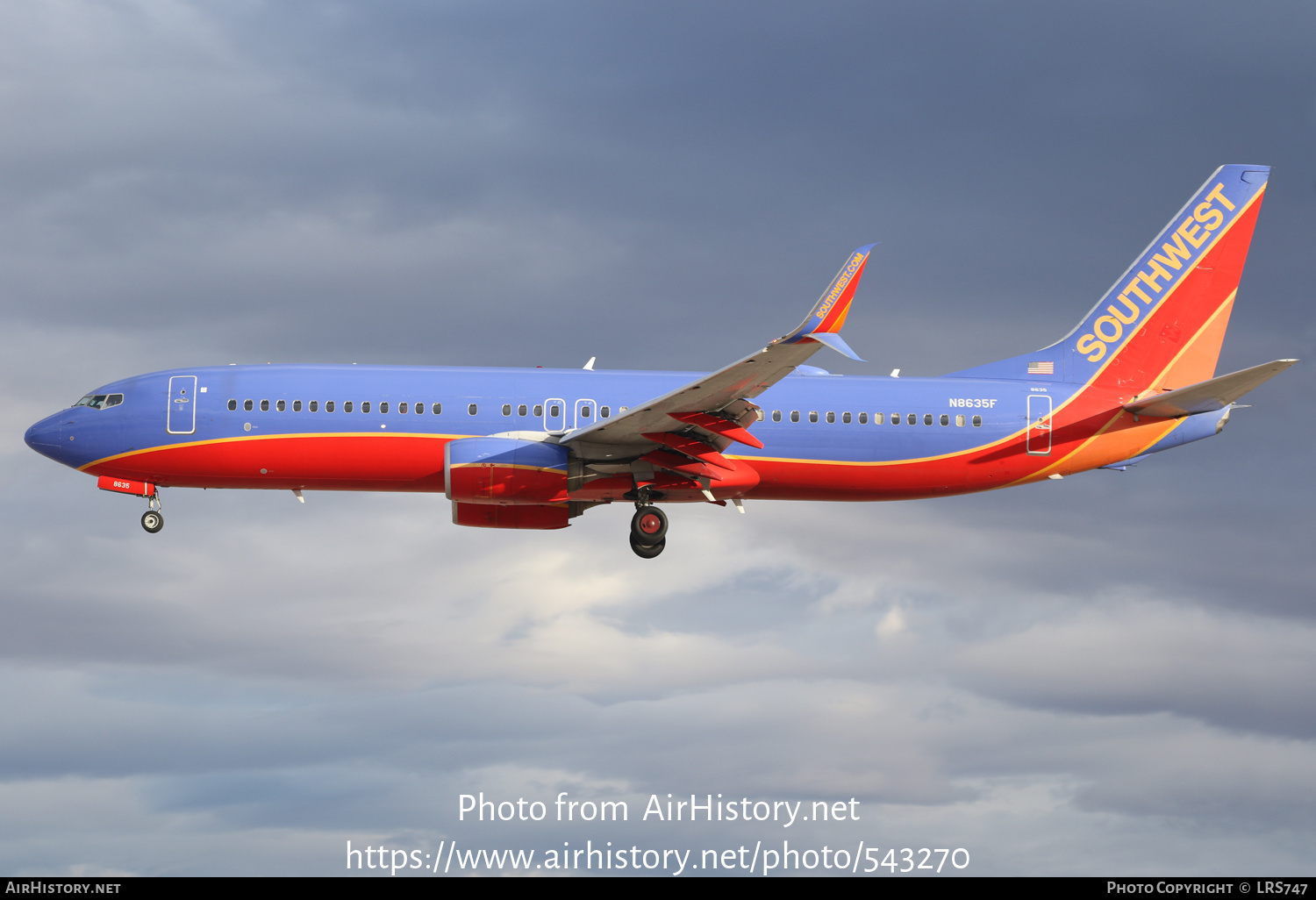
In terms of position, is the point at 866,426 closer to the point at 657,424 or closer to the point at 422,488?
the point at 657,424

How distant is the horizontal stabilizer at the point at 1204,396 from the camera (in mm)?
30927

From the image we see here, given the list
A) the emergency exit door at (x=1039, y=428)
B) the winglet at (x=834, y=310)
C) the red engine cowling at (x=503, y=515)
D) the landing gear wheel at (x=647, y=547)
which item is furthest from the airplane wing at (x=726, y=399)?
the emergency exit door at (x=1039, y=428)

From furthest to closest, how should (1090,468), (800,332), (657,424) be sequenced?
(1090,468) → (657,424) → (800,332)

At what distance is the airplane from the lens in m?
32.2

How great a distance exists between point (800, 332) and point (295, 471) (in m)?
14.8

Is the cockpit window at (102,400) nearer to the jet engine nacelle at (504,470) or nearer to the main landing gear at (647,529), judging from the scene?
the jet engine nacelle at (504,470)

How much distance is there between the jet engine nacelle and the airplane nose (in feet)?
35.7

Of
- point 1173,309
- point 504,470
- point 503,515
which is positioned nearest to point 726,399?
point 504,470

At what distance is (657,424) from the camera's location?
31.0 m

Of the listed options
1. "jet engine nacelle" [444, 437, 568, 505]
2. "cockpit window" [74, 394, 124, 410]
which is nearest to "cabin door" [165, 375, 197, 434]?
"cockpit window" [74, 394, 124, 410]

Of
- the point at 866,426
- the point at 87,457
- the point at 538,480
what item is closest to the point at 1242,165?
the point at 866,426

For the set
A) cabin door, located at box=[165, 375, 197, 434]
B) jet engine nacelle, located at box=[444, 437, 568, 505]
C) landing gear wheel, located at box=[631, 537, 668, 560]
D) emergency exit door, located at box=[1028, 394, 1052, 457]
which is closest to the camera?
jet engine nacelle, located at box=[444, 437, 568, 505]

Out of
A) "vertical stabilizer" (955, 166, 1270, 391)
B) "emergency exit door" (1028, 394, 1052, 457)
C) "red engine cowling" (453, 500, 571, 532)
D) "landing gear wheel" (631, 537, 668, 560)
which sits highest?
"vertical stabilizer" (955, 166, 1270, 391)

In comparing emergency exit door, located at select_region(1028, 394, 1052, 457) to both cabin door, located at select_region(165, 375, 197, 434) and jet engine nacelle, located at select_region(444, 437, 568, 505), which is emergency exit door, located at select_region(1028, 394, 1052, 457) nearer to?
jet engine nacelle, located at select_region(444, 437, 568, 505)
